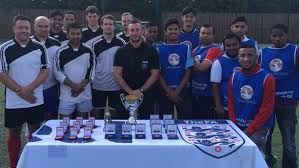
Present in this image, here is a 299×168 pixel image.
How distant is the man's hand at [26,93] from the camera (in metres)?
5.89

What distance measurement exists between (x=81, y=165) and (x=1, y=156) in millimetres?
3029

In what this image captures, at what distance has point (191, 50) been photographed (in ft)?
21.9

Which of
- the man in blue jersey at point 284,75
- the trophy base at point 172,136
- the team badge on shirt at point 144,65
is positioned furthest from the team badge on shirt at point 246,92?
the team badge on shirt at point 144,65

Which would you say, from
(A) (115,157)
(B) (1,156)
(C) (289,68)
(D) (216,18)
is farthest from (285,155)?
(D) (216,18)

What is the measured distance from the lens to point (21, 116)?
19.9ft

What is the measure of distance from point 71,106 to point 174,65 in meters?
1.44

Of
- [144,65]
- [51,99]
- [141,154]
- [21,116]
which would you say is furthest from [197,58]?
[141,154]

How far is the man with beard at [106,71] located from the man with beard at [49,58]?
529 mm

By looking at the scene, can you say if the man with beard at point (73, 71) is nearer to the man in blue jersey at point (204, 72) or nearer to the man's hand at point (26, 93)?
the man's hand at point (26, 93)

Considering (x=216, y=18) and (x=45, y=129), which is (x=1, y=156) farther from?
(x=216, y=18)

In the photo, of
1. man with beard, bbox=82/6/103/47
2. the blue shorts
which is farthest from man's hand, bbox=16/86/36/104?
man with beard, bbox=82/6/103/47

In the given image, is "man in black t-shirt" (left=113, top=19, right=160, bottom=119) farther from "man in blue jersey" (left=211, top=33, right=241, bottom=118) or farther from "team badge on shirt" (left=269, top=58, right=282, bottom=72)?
"team badge on shirt" (left=269, top=58, right=282, bottom=72)

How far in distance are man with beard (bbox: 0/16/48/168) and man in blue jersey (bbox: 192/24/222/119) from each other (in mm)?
1927

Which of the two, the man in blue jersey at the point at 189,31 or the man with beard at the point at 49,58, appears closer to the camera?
the man with beard at the point at 49,58
